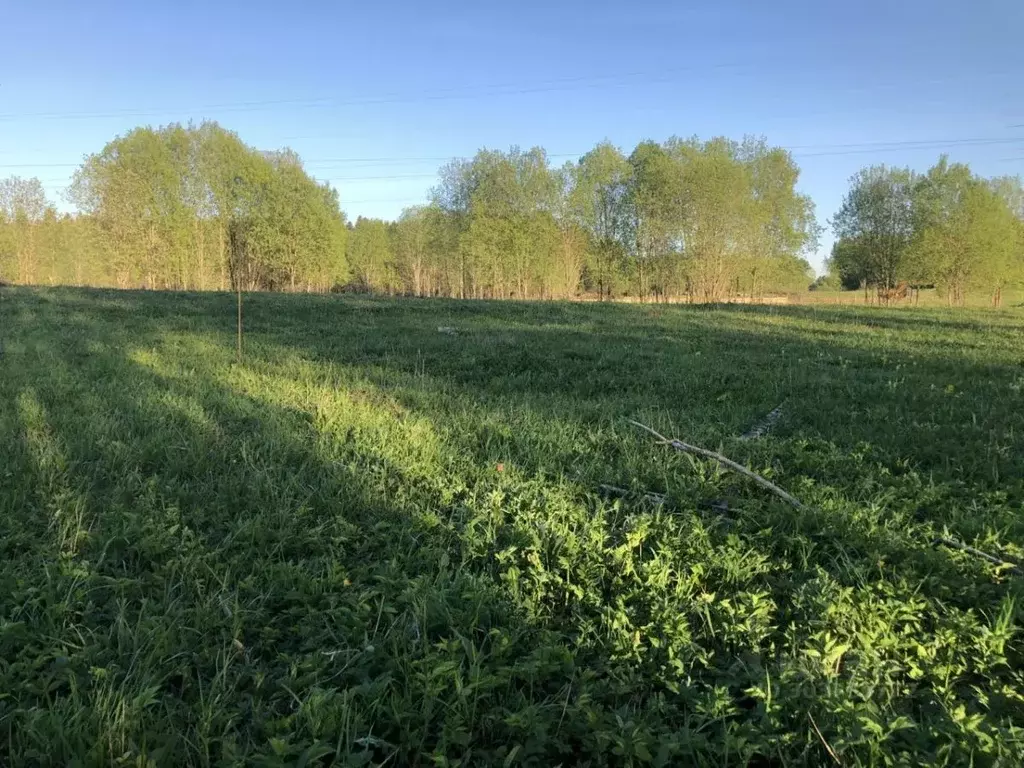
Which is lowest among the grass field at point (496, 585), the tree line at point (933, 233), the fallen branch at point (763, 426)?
the grass field at point (496, 585)

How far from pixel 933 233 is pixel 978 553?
163ft

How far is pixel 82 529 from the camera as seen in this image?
10.1 feet

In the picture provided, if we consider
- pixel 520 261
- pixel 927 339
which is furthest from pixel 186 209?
pixel 927 339

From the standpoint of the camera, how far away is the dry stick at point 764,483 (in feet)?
9.52

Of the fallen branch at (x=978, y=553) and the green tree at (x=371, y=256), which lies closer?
the fallen branch at (x=978, y=553)

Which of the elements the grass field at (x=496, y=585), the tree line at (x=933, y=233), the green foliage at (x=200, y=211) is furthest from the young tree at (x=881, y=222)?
the grass field at (x=496, y=585)

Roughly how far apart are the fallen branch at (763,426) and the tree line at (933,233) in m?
46.2

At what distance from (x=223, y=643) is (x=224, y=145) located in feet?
148

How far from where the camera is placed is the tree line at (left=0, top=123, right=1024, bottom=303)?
129 feet

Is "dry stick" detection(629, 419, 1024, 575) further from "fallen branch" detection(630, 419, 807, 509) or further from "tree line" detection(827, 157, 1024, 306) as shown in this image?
"tree line" detection(827, 157, 1024, 306)

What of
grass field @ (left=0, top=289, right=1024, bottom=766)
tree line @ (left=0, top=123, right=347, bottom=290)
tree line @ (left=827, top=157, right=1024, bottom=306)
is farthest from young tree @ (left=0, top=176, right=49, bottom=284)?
tree line @ (left=827, top=157, right=1024, bottom=306)

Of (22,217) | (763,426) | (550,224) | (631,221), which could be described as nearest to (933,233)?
(631,221)

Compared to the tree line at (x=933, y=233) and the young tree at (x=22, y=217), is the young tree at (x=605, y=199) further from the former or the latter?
the young tree at (x=22, y=217)

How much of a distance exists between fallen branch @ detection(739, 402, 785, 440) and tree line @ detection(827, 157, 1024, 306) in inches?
1821
